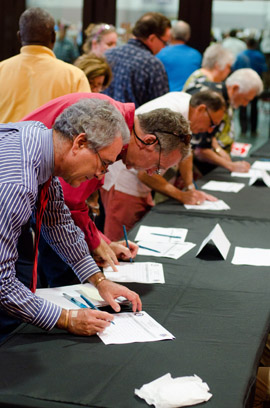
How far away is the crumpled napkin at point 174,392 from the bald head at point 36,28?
7.87ft

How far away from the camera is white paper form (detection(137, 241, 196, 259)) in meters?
2.54

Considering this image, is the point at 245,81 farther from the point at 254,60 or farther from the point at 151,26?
the point at 254,60

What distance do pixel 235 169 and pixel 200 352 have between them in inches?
118

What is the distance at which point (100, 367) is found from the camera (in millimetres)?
1523

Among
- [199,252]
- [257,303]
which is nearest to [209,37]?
[199,252]

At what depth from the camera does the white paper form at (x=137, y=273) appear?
2.21 metres

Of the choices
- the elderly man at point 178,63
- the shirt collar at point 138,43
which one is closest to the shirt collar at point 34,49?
the shirt collar at point 138,43

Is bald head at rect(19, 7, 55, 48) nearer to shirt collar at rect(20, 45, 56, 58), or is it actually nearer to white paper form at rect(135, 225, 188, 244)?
shirt collar at rect(20, 45, 56, 58)

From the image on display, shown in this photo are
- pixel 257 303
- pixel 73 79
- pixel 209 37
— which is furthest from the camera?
pixel 209 37

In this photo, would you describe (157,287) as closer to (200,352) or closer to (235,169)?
(200,352)

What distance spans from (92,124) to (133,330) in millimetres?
606

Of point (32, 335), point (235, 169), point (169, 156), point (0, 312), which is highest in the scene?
point (169, 156)

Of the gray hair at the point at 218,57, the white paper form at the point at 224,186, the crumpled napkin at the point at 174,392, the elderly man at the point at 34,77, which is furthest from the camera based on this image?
the gray hair at the point at 218,57

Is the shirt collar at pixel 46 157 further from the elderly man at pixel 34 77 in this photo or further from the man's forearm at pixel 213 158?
the man's forearm at pixel 213 158
